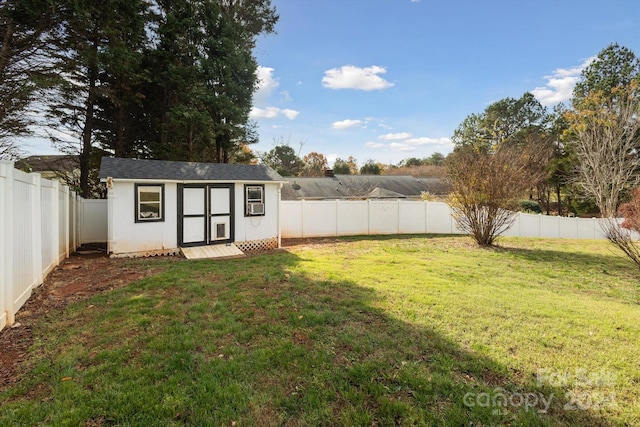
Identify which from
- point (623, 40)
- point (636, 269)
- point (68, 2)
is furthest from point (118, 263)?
point (623, 40)

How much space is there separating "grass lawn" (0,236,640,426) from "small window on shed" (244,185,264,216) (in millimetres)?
4836

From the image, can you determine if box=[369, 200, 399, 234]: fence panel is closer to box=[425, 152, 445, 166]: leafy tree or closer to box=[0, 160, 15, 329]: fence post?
box=[0, 160, 15, 329]: fence post

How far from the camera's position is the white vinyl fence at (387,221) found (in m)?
13.0

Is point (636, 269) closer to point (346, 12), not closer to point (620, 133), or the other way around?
point (346, 12)

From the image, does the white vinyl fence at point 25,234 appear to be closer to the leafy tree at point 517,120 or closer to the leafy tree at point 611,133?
the leafy tree at point 611,133

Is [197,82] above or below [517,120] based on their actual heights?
below

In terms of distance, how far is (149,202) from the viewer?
8844 millimetres

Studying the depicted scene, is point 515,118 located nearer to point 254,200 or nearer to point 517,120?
point 517,120

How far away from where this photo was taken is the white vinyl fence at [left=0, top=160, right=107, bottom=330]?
11.2 ft

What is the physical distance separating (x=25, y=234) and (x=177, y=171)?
217 inches

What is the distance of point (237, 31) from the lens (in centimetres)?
1555

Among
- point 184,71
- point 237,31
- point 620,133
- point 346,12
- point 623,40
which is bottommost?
point 620,133

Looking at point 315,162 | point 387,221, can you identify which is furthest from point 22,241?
point 315,162

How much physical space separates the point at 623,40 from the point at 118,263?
101 feet
